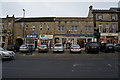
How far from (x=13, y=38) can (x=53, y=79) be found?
33.6m

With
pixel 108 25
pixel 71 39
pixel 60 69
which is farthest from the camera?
pixel 108 25

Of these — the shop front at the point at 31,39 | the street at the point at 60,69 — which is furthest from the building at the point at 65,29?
the street at the point at 60,69

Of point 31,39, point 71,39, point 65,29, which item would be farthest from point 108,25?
point 31,39

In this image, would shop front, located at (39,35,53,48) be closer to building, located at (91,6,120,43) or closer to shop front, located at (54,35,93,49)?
shop front, located at (54,35,93,49)

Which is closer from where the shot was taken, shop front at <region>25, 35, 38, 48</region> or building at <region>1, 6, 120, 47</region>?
building at <region>1, 6, 120, 47</region>

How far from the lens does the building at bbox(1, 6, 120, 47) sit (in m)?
37.8

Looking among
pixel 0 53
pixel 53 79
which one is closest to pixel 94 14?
pixel 0 53

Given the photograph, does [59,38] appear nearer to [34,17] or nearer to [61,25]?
[61,25]

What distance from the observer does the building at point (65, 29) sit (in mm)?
37750

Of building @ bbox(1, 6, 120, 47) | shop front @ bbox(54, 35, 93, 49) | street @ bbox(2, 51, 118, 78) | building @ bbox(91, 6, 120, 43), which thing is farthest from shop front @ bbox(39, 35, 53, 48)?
street @ bbox(2, 51, 118, 78)

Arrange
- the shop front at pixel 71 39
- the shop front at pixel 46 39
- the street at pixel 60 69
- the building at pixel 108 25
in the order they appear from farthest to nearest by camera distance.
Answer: the building at pixel 108 25
the shop front at pixel 46 39
the shop front at pixel 71 39
the street at pixel 60 69

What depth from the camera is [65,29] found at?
37.9 meters

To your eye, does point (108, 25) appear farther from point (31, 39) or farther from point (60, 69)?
point (60, 69)

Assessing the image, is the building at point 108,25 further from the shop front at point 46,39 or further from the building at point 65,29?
the shop front at point 46,39
